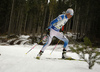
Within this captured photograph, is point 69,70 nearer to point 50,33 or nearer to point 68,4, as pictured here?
point 50,33

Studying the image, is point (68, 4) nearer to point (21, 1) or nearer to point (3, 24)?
point (21, 1)

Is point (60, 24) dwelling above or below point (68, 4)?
below

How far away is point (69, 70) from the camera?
2324mm

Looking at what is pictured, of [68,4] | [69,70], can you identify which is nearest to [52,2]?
[68,4]

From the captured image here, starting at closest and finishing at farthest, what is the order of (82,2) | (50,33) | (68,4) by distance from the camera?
(50,33)
(82,2)
(68,4)

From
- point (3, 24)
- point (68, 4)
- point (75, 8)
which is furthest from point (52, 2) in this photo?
point (3, 24)

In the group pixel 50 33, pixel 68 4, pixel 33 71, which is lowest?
pixel 33 71

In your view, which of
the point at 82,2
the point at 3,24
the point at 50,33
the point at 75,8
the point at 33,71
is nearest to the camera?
the point at 33,71

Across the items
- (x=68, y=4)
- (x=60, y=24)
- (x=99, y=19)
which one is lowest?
(x=60, y=24)

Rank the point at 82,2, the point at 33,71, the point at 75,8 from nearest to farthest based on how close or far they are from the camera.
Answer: the point at 33,71, the point at 82,2, the point at 75,8

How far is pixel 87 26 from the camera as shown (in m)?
20.2

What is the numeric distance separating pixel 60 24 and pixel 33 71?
2.57m

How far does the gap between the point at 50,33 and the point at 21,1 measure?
23.6 metres

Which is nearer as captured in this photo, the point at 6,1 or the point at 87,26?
the point at 87,26
